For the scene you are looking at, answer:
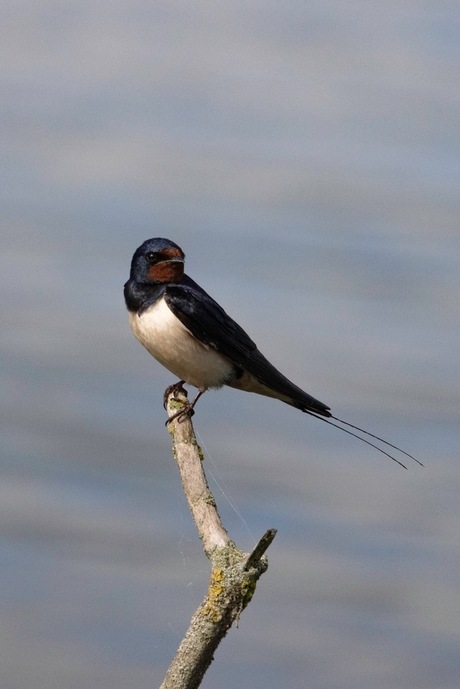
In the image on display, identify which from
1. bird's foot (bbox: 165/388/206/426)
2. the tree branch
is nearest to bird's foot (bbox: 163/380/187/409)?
bird's foot (bbox: 165/388/206/426)

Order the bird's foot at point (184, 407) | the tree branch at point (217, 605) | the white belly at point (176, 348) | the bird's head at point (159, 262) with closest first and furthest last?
the tree branch at point (217, 605), the bird's foot at point (184, 407), the white belly at point (176, 348), the bird's head at point (159, 262)

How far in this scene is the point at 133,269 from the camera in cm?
805

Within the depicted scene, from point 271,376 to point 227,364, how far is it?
0.32 m

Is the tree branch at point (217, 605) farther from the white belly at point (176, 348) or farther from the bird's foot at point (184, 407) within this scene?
the white belly at point (176, 348)

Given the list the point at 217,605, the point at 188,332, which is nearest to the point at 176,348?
the point at 188,332

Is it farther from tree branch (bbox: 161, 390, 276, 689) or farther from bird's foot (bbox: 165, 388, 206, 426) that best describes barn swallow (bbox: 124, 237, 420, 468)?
tree branch (bbox: 161, 390, 276, 689)

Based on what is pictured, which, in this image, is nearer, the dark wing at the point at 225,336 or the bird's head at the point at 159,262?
the dark wing at the point at 225,336

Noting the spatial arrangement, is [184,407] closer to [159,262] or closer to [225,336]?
[225,336]

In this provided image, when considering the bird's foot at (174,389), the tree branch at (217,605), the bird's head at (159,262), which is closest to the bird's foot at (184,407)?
the bird's foot at (174,389)

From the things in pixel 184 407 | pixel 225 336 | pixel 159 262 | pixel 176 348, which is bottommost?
pixel 184 407

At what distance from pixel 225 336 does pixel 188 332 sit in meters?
0.29

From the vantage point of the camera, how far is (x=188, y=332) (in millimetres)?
7781

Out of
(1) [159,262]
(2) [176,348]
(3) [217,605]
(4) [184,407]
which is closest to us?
(3) [217,605]

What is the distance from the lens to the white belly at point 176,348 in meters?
7.75
